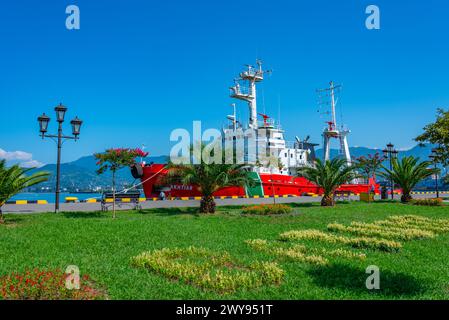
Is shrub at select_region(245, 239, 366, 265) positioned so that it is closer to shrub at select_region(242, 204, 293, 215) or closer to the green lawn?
the green lawn

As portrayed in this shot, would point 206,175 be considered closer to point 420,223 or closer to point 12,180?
point 12,180

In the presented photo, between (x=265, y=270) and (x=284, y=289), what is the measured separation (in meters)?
0.93

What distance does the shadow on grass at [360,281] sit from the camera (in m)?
5.71

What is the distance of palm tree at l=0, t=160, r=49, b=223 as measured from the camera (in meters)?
12.2

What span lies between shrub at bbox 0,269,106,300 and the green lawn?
1.09ft

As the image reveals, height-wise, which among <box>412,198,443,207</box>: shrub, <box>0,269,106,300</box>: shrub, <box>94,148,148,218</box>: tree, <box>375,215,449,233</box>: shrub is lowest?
<box>375,215,449,233</box>: shrub

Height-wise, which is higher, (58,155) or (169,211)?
(58,155)

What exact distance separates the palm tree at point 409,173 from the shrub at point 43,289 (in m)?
25.8

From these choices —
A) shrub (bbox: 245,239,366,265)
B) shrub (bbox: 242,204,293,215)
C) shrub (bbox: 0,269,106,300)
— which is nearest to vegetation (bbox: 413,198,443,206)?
shrub (bbox: 242,204,293,215)

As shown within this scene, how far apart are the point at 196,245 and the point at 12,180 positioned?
772 centimetres

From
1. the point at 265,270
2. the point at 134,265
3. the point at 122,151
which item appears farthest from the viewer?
the point at 122,151
